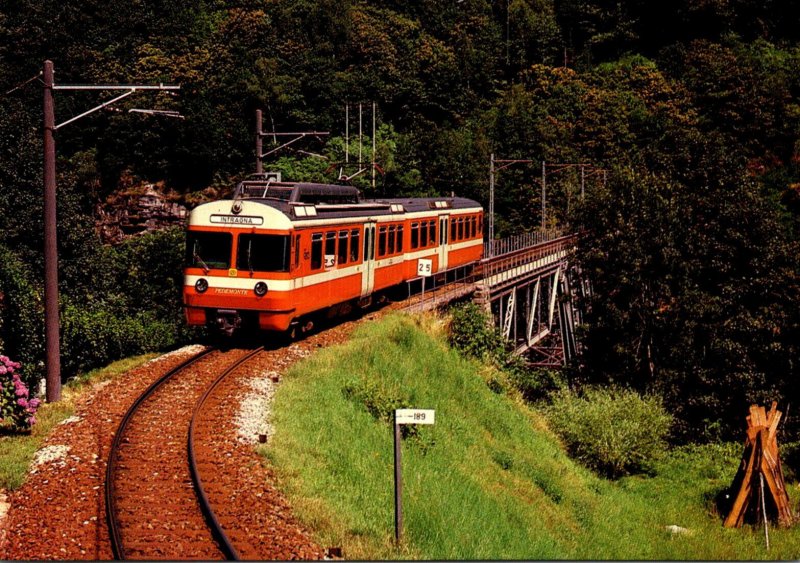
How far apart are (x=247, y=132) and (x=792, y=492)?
190ft

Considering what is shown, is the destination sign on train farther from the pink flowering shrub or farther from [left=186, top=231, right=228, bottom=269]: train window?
[left=186, top=231, right=228, bottom=269]: train window

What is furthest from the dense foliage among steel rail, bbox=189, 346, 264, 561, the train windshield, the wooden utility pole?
steel rail, bbox=189, 346, 264, 561

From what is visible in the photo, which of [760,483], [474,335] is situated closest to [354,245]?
[474,335]

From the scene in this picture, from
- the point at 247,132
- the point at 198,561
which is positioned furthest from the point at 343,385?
the point at 247,132

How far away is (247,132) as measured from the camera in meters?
76.1

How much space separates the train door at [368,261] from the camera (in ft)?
→ 79.5

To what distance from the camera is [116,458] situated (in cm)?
1257

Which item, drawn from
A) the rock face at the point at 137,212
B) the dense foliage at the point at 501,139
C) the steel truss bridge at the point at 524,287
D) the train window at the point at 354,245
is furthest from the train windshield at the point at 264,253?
the rock face at the point at 137,212

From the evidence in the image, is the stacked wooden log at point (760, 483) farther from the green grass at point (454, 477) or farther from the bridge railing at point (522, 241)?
the bridge railing at point (522, 241)

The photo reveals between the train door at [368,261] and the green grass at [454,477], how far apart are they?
42.2 inches

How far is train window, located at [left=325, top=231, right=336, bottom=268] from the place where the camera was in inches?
839

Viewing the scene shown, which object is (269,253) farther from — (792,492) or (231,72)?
(231,72)

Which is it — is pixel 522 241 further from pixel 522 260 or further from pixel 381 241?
pixel 381 241

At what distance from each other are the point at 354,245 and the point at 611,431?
860 cm
